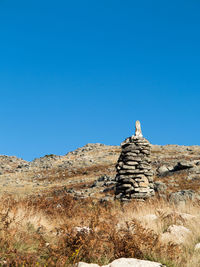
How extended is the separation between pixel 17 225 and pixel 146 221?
11.1 feet

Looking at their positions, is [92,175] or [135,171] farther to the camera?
[92,175]

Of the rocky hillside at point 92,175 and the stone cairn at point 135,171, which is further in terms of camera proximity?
the rocky hillside at point 92,175

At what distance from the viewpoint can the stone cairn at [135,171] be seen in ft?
49.2

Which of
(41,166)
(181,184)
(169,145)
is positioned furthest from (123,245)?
(169,145)

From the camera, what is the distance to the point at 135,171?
15219mm

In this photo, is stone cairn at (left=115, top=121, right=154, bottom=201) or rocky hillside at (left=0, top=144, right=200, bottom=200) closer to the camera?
stone cairn at (left=115, top=121, right=154, bottom=201)

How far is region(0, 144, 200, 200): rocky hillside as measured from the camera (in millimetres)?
22344

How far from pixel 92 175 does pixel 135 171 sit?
2312cm

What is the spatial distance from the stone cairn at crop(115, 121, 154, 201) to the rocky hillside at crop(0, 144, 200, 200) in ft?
5.59

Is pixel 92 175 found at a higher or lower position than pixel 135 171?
higher

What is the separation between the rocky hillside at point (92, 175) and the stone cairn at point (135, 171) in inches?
67.1

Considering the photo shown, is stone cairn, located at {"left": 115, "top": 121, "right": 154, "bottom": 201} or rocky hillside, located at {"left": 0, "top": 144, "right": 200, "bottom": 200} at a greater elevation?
rocky hillside, located at {"left": 0, "top": 144, "right": 200, "bottom": 200}

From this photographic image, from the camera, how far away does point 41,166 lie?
53.7 meters

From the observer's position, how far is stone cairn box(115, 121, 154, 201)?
1500cm
